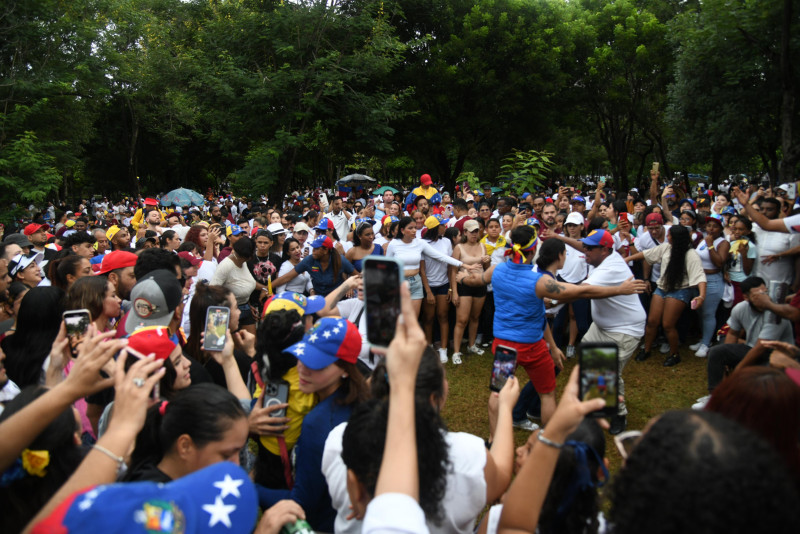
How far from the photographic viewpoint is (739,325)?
548 centimetres

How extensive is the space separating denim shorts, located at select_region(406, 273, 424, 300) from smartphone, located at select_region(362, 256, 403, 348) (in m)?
5.24

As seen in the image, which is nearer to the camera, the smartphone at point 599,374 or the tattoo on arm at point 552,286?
the smartphone at point 599,374

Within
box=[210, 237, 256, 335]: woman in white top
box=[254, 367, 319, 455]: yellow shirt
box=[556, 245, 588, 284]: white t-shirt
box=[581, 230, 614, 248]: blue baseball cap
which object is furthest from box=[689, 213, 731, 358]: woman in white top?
box=[254, 367, 319, 455]: yellow shirt

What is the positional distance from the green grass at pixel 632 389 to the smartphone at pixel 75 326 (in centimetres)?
375

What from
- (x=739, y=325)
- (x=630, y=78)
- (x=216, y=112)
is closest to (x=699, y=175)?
(x=630, y=78)

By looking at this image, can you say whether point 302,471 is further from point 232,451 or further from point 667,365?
point 667,365

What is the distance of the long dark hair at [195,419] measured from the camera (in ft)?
7.39

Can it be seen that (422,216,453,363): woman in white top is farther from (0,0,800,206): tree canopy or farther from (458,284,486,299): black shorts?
(0,0,800,206): tree canopy

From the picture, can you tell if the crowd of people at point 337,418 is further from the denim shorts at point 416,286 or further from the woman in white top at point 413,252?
the denim shorts at point 416,286

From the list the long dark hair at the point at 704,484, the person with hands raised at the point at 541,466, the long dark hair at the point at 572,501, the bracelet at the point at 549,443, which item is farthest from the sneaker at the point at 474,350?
the long dark hair at the point at 704,484

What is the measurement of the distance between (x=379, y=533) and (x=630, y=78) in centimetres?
2792

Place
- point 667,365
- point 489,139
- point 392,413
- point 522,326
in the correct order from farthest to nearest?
point 489,139
point 667,365
point 522,326
point 392,413

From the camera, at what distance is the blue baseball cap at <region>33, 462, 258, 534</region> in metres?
1.24

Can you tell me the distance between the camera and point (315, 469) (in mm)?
2576
